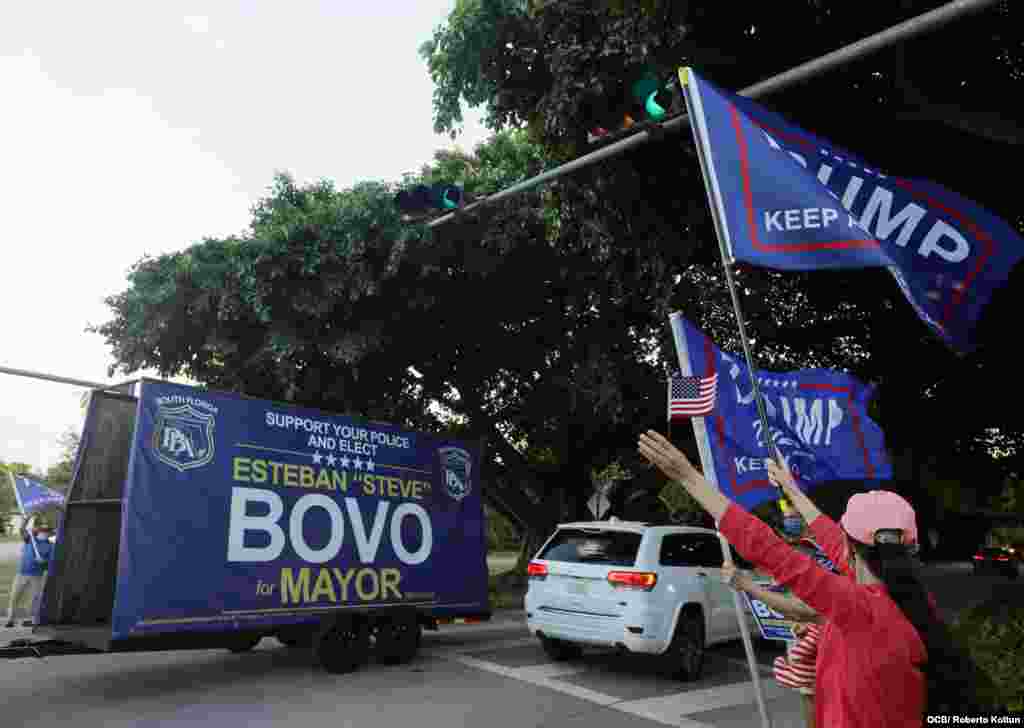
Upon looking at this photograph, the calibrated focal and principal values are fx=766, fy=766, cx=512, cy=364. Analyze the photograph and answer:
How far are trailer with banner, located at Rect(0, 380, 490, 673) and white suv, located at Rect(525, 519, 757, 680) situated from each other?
6.10ft

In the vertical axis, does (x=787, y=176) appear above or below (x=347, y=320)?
below

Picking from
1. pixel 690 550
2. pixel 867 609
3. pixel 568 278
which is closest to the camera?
pixel 867 609

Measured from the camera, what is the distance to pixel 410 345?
1748 centimetres

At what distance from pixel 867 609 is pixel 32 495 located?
12.0 metres

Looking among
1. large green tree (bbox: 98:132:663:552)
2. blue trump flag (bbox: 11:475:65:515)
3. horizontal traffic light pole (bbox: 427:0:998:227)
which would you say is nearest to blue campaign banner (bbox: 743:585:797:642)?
horizontal traffic light pole (bbox: 427:0:998:227)

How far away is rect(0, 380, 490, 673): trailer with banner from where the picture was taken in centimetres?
766

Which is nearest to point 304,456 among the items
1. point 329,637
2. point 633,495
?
point 329,637

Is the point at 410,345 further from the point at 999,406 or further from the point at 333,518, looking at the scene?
the point at 999,406

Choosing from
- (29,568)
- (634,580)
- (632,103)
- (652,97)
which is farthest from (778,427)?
(29,568)

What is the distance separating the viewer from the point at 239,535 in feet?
27.2

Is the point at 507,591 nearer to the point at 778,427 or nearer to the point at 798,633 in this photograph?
the point at 778,427

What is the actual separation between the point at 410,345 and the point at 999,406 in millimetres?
11389

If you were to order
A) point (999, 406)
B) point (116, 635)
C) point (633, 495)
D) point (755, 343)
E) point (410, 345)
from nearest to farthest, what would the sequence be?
1. point (116, 635)
2. point (999, 406)
3. point (755, 343)
4. point (410, 345)
5. point (633, 495)

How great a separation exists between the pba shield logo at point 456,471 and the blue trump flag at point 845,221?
7.06 metres
